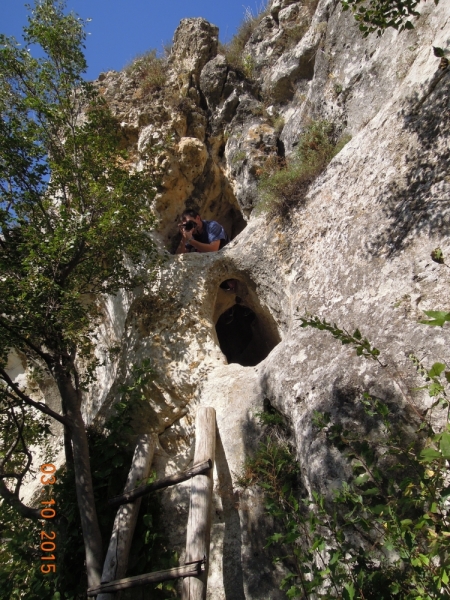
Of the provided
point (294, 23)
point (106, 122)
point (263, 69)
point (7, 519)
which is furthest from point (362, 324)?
point (294, 23)

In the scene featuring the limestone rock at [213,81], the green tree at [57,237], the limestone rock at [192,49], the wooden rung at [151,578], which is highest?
the limestone rock at [192,49]

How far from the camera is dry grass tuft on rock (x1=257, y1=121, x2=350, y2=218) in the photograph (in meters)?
5.83

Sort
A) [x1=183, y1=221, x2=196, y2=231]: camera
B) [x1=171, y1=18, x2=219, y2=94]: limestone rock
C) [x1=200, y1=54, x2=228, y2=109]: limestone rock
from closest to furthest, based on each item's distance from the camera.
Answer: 1. [x1=183, y1=221, x2=196, y2=231]: camera
2. [x1=200, y1=54, x2=228, y2=109]: limestone rock
3. [x1=171, y1=18, x2=219, y2=94]: limestone rock

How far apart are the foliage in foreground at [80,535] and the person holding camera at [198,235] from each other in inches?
97.5

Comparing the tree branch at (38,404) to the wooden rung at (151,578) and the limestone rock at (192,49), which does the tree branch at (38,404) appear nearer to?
the wooden rung at (151,578)

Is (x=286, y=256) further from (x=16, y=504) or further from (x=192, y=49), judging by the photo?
(x=192, y=49)

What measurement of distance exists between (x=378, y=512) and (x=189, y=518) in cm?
204

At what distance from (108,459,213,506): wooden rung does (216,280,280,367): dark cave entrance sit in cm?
319

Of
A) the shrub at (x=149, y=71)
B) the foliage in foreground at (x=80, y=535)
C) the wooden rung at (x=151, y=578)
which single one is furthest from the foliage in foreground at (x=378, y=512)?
the shrub at (x=149, y=71)

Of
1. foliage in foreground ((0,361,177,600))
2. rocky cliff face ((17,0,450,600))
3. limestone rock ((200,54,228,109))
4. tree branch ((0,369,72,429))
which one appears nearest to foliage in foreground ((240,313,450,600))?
rocky cliff face ((17,0,450,600))

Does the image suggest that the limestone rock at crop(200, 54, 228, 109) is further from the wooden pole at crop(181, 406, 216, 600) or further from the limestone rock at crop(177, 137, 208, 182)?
the wooden pole at crop(181, 406, 216, 600)

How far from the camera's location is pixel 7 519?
177 inches

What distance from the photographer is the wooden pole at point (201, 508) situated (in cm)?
333

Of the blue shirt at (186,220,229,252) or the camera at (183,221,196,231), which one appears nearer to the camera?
the camera at (183,221,196,231)
